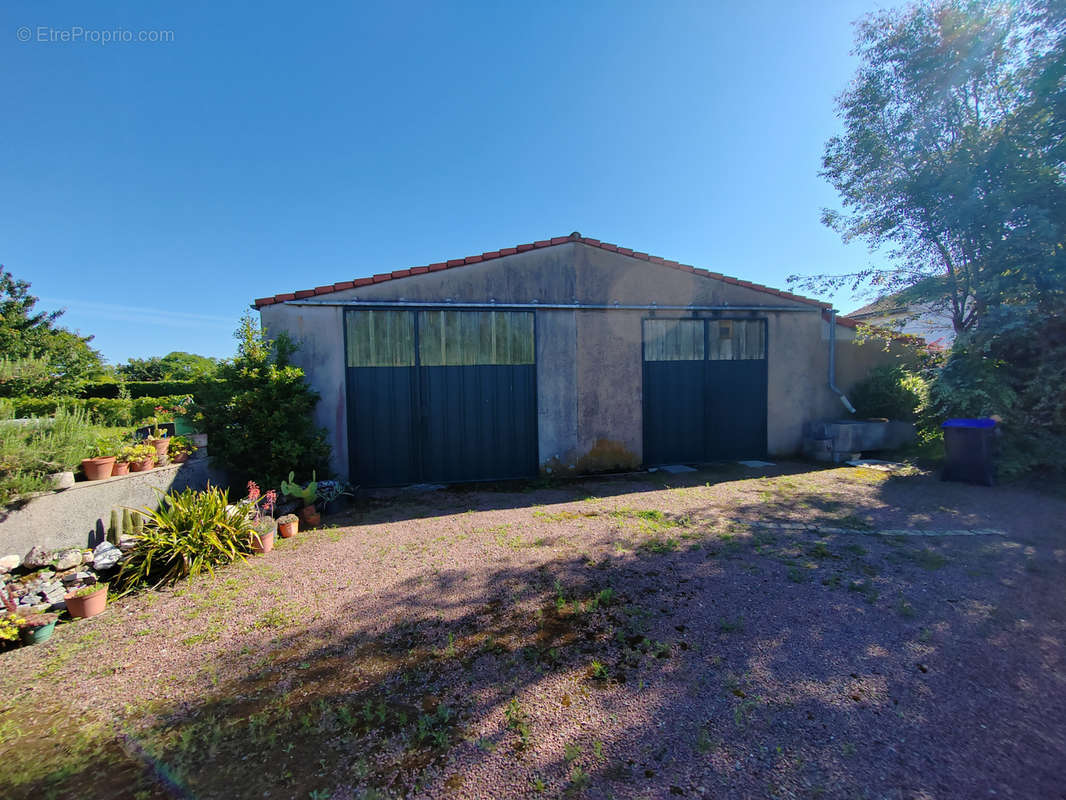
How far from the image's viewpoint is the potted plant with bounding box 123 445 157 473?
412 cm

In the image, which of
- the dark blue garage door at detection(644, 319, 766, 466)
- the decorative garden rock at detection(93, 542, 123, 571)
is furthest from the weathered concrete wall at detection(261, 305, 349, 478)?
the dark blue garage door at detection(644, 319, 766, 466)

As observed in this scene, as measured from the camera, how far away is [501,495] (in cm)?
591

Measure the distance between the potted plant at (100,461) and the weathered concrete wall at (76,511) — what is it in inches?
3.0

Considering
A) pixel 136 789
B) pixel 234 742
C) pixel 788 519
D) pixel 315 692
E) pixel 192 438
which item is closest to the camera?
pixel 136 789

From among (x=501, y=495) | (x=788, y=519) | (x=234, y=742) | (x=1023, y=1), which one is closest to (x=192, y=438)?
(x=501, y=495)

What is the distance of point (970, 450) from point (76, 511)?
33.7 ft

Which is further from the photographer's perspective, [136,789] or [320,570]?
[320,570]

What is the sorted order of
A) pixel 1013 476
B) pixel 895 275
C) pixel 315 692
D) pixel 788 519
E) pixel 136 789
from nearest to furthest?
pixel 136 789 → pixel 315 692 → pixel 788 519 → pixel 1013 476 → pixel 895 275

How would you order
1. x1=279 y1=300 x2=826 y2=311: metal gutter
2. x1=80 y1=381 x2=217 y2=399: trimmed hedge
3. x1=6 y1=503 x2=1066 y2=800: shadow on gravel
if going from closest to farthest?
x1=6 y1=503 x2=1066 y2=800: shadow on gravel < x1=279 y1=300 x2=826 y2=311: metal gutter < x1=80 y1=381 x2=217 y2=399: trimmed hedge

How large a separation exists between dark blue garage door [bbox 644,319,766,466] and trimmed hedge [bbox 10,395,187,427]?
821 centimetres

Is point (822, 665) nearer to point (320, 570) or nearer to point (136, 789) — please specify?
point (136, 789)

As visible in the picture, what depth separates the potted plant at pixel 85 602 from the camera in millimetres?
2961

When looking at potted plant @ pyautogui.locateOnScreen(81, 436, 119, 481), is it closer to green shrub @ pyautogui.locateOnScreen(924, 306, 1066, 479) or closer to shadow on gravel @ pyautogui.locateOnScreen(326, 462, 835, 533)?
shadow on gravel @ pyautogui.locateOnScreen(326, 462, 835, 533)

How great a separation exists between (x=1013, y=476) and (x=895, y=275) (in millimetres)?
3867
